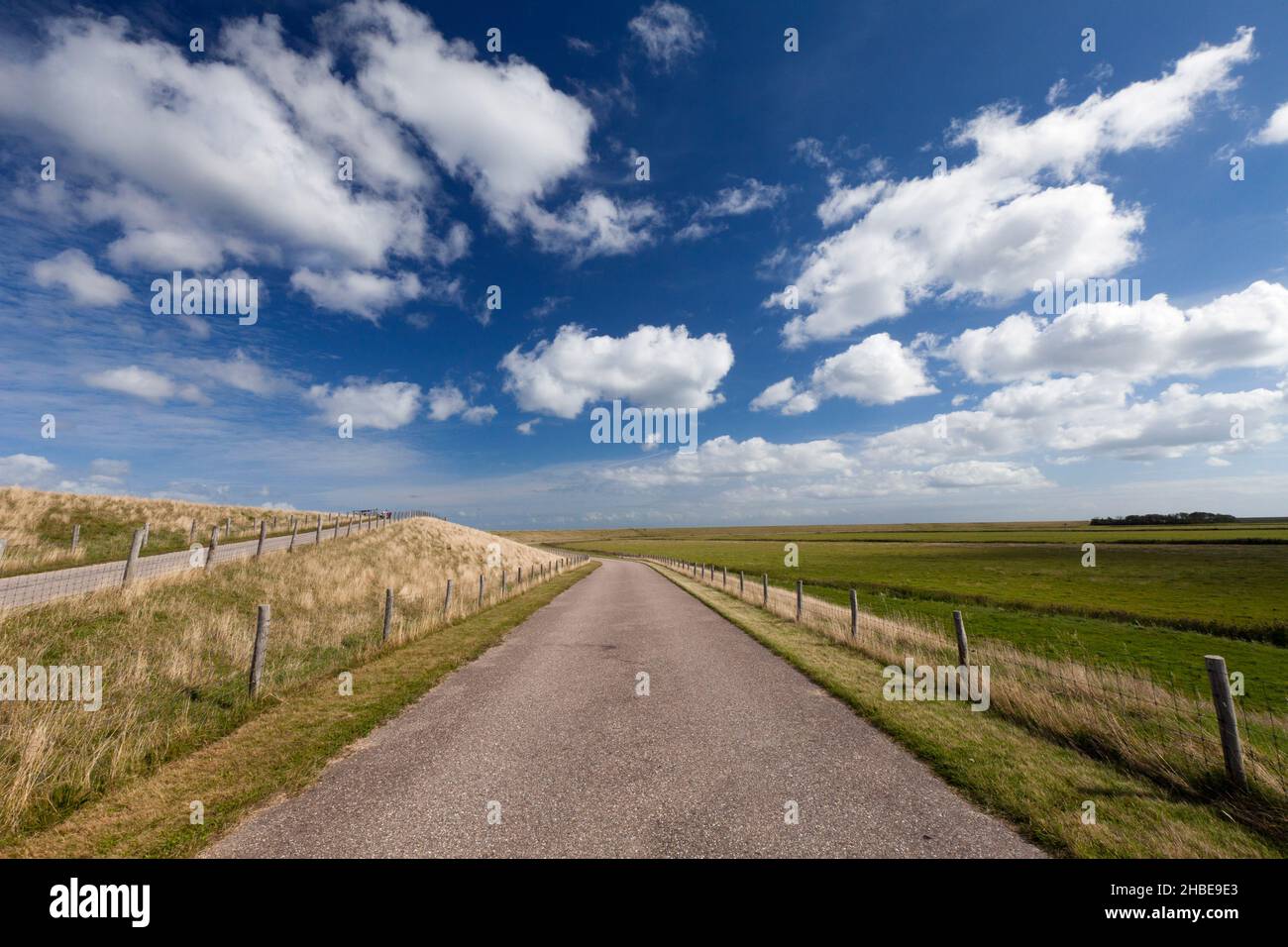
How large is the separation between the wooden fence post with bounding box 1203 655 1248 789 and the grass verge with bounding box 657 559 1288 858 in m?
0.60

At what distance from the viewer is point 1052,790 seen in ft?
18.0

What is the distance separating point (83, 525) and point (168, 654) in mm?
27356

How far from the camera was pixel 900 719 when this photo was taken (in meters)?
7.75

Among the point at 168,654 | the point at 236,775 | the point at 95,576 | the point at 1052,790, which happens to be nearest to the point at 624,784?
the point at 236,775

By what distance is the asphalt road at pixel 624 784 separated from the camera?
14.7ft

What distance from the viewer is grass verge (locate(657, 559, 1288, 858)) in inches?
179

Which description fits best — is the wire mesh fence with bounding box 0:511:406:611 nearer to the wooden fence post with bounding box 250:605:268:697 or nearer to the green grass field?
the wooden fence post with bounding box 250:605:268:697

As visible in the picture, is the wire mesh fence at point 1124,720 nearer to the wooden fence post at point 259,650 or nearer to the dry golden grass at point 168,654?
the dry golden grass at point 168,654

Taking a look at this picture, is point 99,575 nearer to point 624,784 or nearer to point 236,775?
point 236,775

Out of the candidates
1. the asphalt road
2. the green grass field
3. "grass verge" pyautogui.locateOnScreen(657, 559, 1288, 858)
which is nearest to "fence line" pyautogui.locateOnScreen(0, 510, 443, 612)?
the asphalt road

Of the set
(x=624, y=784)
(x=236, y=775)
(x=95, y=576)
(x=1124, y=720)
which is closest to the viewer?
(x=624, y=784)
